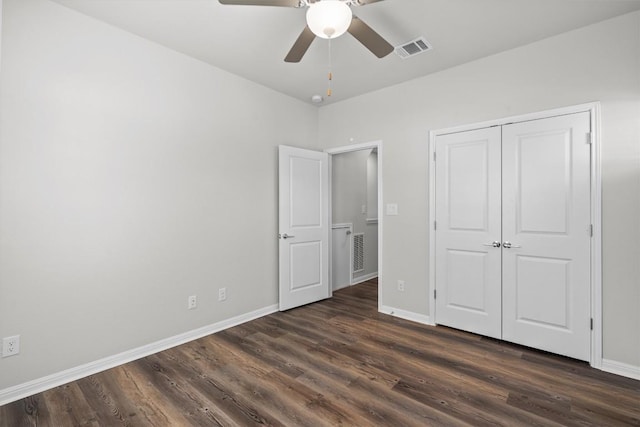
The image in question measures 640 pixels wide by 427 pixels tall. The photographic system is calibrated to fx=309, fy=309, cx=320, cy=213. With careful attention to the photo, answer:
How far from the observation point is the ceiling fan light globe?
5.46ft

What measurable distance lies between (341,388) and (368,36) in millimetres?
2363

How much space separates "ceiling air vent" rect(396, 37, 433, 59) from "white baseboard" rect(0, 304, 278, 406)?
10.3 ft

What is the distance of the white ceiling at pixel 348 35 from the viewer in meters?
2.25

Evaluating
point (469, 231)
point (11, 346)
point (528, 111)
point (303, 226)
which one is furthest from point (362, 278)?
point (11, 346)

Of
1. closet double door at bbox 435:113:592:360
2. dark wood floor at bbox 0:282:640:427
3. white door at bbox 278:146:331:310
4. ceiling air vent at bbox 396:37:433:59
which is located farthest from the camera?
white door at bbox 278:146:331:310

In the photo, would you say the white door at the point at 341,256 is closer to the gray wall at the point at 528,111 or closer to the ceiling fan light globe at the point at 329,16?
the gray wall at the point at 528,111

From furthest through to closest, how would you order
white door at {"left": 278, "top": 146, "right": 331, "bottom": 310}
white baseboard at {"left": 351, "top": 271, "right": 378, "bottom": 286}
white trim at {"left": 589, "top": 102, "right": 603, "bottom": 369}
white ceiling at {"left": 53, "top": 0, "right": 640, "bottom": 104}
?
A: white baseboard at {"left": 351, "top": 271, "right": 378, "bottom": 286}, white door at {"left": 278, "top": 146, "right": 331, "bottom": 310}, white trim at {"left": 589, "top": 102, "right": 603, "bottom": 369}, white ceiling at {"left": 53, "top": 0, "right": 640, "bottom": 104}

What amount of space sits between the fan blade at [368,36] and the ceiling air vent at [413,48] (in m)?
0.75

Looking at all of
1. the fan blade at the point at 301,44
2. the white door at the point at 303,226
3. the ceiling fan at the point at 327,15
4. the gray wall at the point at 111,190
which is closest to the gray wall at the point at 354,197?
the white door at the point at 303,226

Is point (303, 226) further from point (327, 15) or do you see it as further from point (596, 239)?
point (596, 239)

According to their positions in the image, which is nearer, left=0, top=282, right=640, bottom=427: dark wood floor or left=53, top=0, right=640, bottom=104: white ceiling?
left=0, top=282, right=640, bottom=427: dark wood floor

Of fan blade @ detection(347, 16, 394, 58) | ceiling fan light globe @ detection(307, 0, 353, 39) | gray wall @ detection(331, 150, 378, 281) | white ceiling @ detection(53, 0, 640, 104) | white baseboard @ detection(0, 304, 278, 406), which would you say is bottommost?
white baseboard @ detection(0, 304, 278, 406)

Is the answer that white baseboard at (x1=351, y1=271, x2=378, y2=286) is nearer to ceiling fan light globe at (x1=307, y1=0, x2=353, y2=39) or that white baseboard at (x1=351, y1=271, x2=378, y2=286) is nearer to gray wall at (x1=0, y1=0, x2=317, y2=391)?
gray wall at (x1=0, y1=0, x2=317, y2=391)

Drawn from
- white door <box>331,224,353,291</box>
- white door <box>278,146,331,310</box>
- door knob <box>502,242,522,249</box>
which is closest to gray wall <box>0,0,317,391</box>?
white door <box>278,146,331,310</box>
